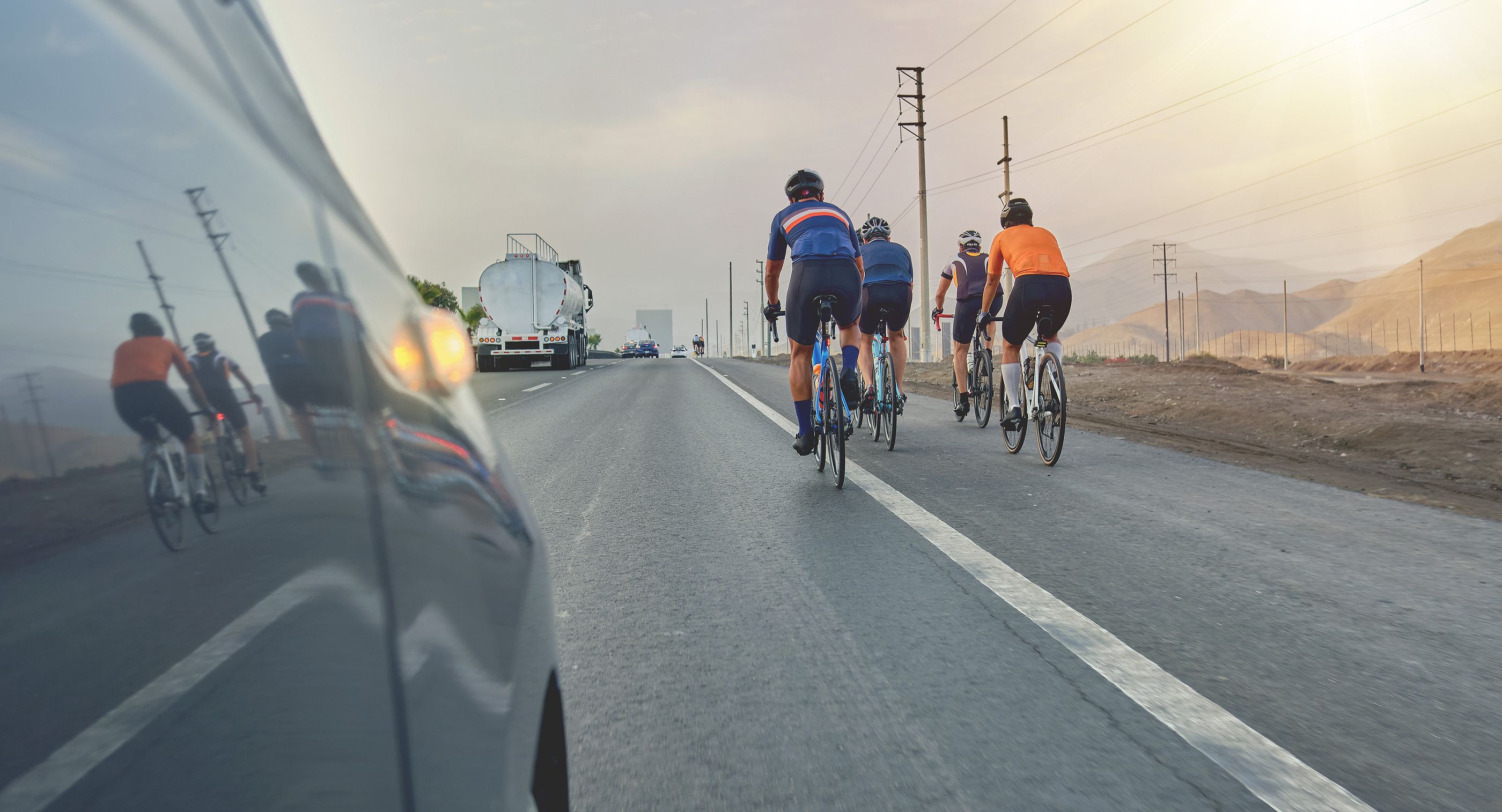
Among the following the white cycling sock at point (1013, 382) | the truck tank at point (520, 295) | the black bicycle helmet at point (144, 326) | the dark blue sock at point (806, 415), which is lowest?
the dark blue sock at point (806, 415)

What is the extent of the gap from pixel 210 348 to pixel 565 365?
34.2m

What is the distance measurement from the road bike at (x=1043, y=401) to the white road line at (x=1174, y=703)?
9.88 feet

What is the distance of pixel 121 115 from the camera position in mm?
796

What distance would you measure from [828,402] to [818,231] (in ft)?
3.89

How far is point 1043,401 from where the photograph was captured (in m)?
7.69

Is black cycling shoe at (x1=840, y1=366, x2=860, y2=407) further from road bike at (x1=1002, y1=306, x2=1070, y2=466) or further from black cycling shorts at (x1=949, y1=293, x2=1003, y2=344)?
black cycling shorts at (x1=949, y1=293, x2=1003, y2=344)

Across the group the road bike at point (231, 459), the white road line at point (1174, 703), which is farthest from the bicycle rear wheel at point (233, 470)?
the white road line at point (1174, 703)

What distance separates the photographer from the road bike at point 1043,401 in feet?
24.3

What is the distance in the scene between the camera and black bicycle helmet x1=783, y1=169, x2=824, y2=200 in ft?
23.3

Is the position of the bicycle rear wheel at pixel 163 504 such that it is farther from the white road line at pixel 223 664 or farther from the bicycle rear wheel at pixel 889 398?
the bicycle rear wheel at pixel 889 398

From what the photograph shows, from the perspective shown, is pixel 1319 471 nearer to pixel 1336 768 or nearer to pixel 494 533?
pixel 1336 768

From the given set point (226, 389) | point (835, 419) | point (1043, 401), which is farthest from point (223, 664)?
point (1043, 401)

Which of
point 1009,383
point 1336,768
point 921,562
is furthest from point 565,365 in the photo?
point 1336,768

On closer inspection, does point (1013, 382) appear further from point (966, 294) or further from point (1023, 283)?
point (966, 294)
